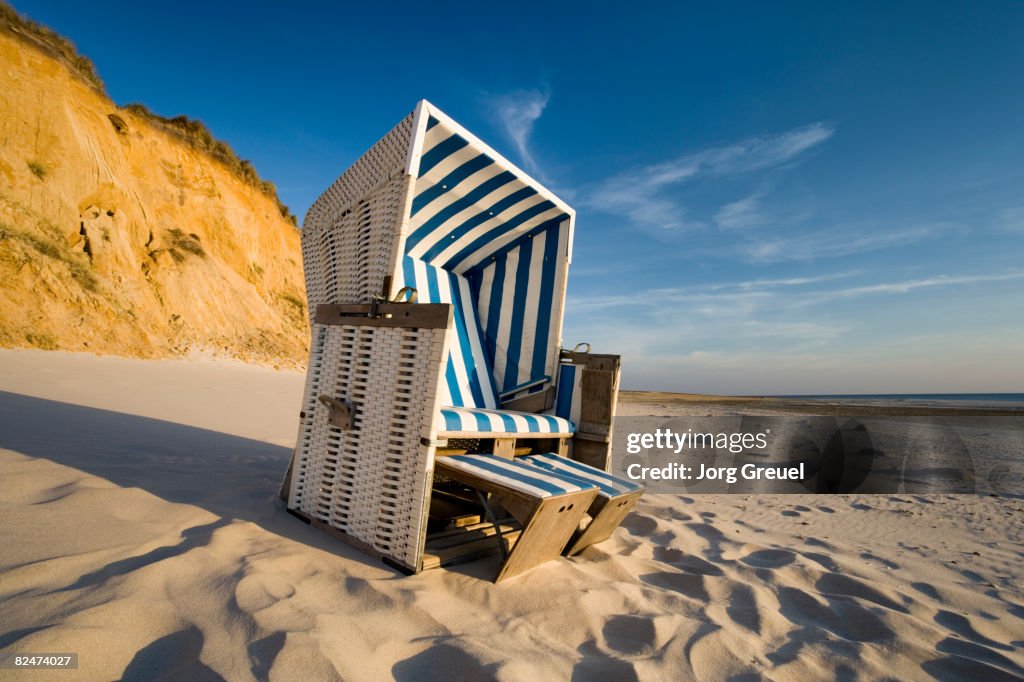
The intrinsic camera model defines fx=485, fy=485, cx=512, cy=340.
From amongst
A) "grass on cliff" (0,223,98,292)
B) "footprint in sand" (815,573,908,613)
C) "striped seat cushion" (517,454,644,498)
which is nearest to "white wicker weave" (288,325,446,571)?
Result: "striped seat cushion" (517,454,644,498)

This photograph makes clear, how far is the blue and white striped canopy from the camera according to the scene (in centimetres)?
344

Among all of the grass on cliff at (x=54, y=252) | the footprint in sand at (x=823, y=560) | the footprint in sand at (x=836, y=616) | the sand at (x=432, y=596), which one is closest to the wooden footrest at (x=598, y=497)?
the sand at (x=432, y=596)

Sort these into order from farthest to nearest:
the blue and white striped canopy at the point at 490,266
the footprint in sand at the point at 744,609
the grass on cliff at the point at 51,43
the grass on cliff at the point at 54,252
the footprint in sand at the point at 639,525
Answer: the grass on cliff at the point at 51,43, the grass on cliff at the point at 54,252, the blue and white striped canopy at the point at 490,266, the footprint in sand at the point at 639,525, the footprint in sand at the point at 744,609

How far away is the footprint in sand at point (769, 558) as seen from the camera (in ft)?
8.79

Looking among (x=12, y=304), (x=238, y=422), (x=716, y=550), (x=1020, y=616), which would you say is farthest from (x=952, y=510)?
(x=12, y=304)

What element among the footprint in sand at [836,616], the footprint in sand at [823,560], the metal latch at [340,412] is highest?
the metal latch at [340,412]

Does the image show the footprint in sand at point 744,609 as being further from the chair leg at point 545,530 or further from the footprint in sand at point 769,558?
the chair leg at point 545,530

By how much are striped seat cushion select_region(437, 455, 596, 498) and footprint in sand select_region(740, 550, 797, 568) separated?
114cm

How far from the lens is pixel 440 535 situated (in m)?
2.58

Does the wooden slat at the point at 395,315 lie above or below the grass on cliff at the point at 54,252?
below

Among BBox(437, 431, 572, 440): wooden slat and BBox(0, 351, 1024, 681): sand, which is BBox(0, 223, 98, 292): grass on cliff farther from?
BBox(437, 431, 572, 440): wooden slat

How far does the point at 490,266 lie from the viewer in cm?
Result: 432

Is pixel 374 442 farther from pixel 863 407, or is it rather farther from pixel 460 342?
pixel 863 407

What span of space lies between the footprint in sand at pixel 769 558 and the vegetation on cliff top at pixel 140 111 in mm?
19291
